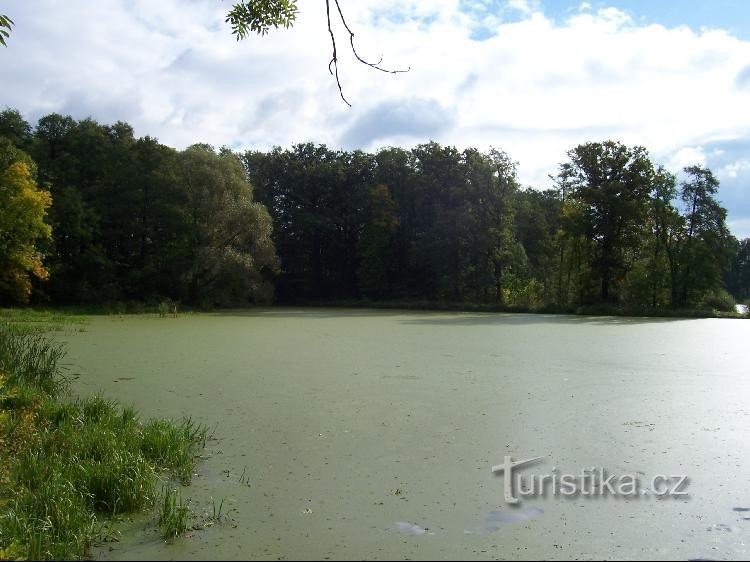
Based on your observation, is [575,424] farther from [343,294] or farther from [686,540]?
[343,294]

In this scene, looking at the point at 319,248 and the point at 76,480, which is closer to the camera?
the point at 76,480

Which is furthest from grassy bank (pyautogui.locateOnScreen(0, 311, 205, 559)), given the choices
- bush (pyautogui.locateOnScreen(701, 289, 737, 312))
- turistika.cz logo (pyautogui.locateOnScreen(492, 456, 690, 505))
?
bush (pyautogui.locateOnScreen(701, 289, 737, 312))

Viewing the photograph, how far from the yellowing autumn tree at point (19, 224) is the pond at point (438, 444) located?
21.8ft

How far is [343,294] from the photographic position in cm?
2469

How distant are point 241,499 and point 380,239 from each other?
21007mm

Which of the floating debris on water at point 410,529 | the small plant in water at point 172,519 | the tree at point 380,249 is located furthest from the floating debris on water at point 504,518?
the tree at point 380,249

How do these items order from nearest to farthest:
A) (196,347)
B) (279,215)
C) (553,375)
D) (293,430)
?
1. (293,430)
2. (553,375)
3. (196,347)
4. (279,215)

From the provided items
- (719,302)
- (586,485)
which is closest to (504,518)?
(586,485)

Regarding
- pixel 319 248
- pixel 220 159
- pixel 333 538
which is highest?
pixel 220 159

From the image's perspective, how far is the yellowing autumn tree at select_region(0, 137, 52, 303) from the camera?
1233 cm

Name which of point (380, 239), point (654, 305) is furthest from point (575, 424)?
point (380, 239)

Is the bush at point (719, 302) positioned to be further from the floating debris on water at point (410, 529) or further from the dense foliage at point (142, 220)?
the floating debris on water at point (410, 529)

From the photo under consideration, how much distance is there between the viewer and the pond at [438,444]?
2.08 meters

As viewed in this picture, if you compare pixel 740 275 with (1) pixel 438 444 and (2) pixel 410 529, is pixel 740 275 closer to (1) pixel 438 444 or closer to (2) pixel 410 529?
(1) pixel 438 444
